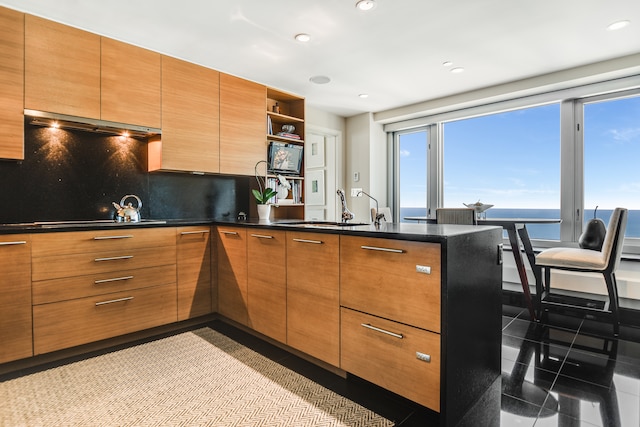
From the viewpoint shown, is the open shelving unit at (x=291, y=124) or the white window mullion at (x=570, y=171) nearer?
the white window mullion at (x=570, y=171)

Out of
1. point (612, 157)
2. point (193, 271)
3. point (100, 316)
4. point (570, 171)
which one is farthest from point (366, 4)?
point (612, 157)

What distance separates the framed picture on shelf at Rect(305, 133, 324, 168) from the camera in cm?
542

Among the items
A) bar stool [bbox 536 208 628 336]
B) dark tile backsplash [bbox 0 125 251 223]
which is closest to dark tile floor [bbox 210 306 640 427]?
bar stool [bbox 536 208 628 336]

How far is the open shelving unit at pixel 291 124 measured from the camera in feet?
13.1

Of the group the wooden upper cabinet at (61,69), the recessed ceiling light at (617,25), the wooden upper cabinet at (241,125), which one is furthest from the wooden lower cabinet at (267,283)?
the recessed ceiling light at (617,25)

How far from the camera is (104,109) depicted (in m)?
2.69

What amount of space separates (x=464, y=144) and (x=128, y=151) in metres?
4.28

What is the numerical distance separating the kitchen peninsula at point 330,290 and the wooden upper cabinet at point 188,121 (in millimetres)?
679

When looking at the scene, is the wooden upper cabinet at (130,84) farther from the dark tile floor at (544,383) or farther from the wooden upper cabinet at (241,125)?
the dark tile floor at (544,383)

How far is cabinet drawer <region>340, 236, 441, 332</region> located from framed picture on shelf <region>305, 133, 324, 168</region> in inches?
145

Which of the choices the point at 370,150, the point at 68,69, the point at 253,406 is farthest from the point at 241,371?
the point at 370,150

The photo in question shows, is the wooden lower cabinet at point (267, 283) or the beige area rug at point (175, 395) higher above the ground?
the wooden lower cabinet at point (267, 283)

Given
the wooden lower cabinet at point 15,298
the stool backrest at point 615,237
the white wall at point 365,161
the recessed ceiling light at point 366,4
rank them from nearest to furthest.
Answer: the wooden lower cabinet at point 15,298
the recessed ceiling light at point 366,4
the stool backrest at point 615,237
the white wall at point 365,161

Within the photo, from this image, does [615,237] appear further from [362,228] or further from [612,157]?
[362,228]
